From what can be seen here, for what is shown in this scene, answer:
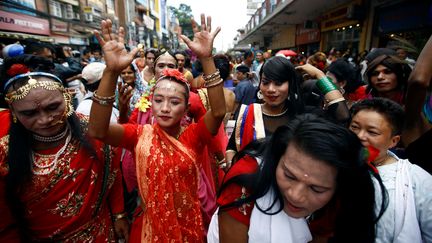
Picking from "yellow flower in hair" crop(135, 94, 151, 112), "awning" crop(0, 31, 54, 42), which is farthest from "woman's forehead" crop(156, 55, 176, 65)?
"awning" crop(0, 31, 54, 42)

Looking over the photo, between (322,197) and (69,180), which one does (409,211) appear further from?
(69,180)

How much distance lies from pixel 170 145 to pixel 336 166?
1.02m

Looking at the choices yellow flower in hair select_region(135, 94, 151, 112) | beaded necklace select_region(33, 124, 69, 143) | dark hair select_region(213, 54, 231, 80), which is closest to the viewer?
beaded necklace select_region(33, 124, 69, 143)

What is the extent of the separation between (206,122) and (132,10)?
35.3 metres

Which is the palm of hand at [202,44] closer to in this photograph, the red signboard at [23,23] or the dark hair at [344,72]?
the dark hair at [344,72]

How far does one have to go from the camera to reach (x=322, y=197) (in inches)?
39.7

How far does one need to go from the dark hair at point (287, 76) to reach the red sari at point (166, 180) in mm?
834

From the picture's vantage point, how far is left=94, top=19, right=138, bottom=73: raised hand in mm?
1362

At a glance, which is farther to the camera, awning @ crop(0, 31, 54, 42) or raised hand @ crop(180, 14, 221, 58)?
awning @ crop(0, 31, 54, 42)

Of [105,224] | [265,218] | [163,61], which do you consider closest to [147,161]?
[105,224]

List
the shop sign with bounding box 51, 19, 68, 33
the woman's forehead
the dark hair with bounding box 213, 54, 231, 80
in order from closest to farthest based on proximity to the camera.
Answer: the woman's forehead, the dark hair with bounding box 213, 54, 231, 80, the shop sign with bounding box 51, 19, 68, 33

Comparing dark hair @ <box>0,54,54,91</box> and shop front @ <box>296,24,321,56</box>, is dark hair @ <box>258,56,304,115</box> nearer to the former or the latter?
dark hair @ <box>0,54,54,91</box>

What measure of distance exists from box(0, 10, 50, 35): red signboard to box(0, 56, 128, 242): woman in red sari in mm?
12456

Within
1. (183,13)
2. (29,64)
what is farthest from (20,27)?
(183,13)
